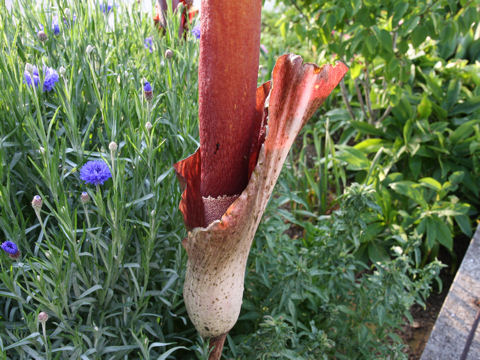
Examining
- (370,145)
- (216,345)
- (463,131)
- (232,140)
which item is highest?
(232,140)

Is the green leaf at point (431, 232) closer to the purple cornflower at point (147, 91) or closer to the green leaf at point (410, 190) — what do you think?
the green leaf at point (410, 190)

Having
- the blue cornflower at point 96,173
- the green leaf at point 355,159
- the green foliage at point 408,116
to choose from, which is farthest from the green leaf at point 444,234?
the blue cornflower at point 96,173

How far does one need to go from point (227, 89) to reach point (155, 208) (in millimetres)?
432

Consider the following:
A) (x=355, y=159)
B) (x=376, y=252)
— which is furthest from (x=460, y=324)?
(x=355, y=159)

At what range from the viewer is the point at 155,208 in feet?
3.59

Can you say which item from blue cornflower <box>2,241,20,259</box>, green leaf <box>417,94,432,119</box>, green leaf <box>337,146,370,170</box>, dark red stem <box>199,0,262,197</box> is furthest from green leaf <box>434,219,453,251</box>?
blue cornflower <box>2,241,20,259</box>

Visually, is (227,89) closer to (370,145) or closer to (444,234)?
(444,234)

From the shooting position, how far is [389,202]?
2203mm

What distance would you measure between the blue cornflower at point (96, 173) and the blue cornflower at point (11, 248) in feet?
0.61

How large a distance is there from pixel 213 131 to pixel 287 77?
16 cm

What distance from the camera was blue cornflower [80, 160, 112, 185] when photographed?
0.97m

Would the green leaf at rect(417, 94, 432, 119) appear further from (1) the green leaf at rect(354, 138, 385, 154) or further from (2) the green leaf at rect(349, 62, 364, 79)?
(2) the green leaf at rect(349, 62, 364, 79)

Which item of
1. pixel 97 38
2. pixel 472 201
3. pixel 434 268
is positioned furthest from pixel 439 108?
pixel 97 38

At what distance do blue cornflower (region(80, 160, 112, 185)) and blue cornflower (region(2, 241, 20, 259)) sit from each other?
185mm
